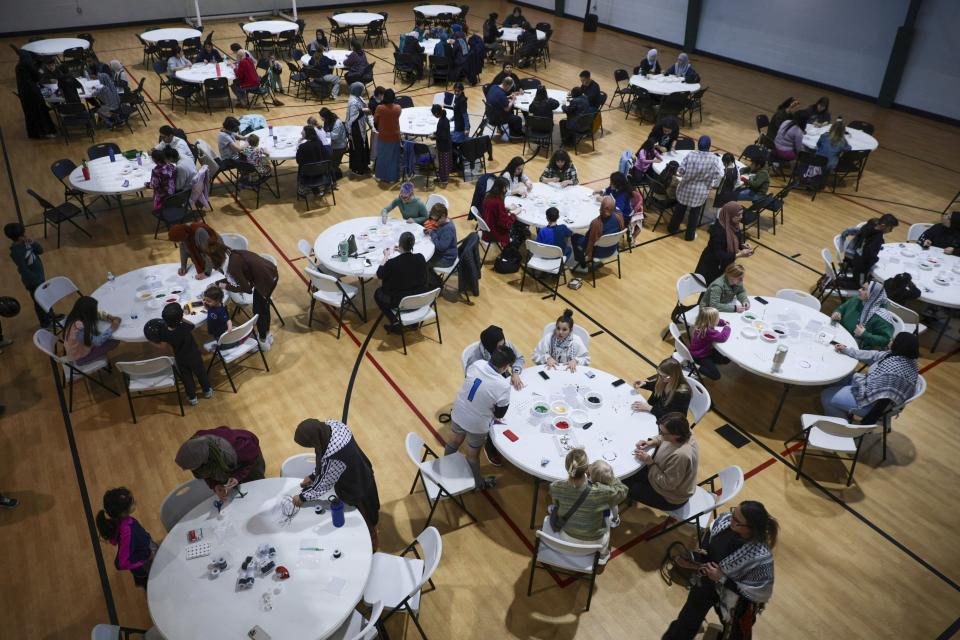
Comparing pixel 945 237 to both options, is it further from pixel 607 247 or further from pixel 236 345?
pixel 236 345

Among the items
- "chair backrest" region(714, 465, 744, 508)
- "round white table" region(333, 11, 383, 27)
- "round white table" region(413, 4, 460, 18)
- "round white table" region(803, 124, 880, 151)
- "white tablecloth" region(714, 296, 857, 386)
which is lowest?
"chair backrest" region(714, 465, 744, 508)

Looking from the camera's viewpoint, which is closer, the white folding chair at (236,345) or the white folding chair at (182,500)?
the white folding chair at (182,500)

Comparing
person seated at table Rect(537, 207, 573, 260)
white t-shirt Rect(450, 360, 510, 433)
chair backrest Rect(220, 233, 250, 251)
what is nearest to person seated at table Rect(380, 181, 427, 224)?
person seated at table Rect(537, 207, 573, 260)

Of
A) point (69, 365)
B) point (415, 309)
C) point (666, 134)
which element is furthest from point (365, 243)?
point (666, 134)

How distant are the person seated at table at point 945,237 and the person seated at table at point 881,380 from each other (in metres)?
3.71

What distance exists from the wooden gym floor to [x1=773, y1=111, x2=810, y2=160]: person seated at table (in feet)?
4.54

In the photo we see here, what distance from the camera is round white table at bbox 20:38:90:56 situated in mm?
16242

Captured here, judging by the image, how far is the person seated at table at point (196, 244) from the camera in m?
7.52

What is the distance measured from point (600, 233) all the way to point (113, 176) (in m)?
7.98

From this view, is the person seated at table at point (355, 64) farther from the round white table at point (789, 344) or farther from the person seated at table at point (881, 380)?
the person seated at table at point (881, 380)

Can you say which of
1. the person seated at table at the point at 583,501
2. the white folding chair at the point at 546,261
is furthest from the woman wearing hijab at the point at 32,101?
the person seated at table at the point at 583,501

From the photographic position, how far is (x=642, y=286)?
30.6ft

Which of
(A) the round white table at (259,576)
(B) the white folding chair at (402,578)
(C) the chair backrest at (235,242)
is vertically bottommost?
(B) the white folding chair at (402,578)

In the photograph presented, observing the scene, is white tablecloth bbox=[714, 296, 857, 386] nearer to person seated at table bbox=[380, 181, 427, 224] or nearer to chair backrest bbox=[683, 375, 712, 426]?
chair backrest bbox=[683, 375, 712, 426]
